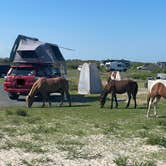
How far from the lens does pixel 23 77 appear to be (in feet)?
91.4

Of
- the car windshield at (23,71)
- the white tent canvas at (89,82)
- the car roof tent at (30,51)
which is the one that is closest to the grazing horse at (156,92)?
the car windshield at (23,71)

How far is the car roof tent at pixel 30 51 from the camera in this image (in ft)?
110

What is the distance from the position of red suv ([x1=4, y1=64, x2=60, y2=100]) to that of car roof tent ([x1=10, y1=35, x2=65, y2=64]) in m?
3.76

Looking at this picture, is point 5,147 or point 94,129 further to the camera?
point 94,129

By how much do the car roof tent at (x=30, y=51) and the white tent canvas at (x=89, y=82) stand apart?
2.16 meters

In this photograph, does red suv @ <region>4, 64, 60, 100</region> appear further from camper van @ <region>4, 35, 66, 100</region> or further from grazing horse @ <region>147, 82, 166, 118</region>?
grazing horse @ <region>147, 82, 166, 118</region>

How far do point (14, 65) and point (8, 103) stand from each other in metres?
3.70

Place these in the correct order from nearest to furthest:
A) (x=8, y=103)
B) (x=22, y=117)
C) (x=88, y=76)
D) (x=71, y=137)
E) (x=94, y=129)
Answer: (x=71, y=137) < (x=94, y=129) < (x=22, y=117) < (x=8, y=103) < (x=88, y=76)

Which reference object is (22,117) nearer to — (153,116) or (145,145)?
(153,116)

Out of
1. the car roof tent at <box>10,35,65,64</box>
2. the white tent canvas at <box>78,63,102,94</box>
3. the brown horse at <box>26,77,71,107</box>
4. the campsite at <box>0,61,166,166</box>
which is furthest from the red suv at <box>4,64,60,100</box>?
the campsite at <box>0,61,166,166</box>

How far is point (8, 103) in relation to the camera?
26609mm

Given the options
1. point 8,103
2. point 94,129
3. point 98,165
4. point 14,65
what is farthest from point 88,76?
point 98,165

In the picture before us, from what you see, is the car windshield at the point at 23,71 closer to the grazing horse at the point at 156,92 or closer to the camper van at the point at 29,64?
the camper van at the point at 29,64

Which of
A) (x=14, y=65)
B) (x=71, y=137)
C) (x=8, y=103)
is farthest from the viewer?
(x=14, y=65)
